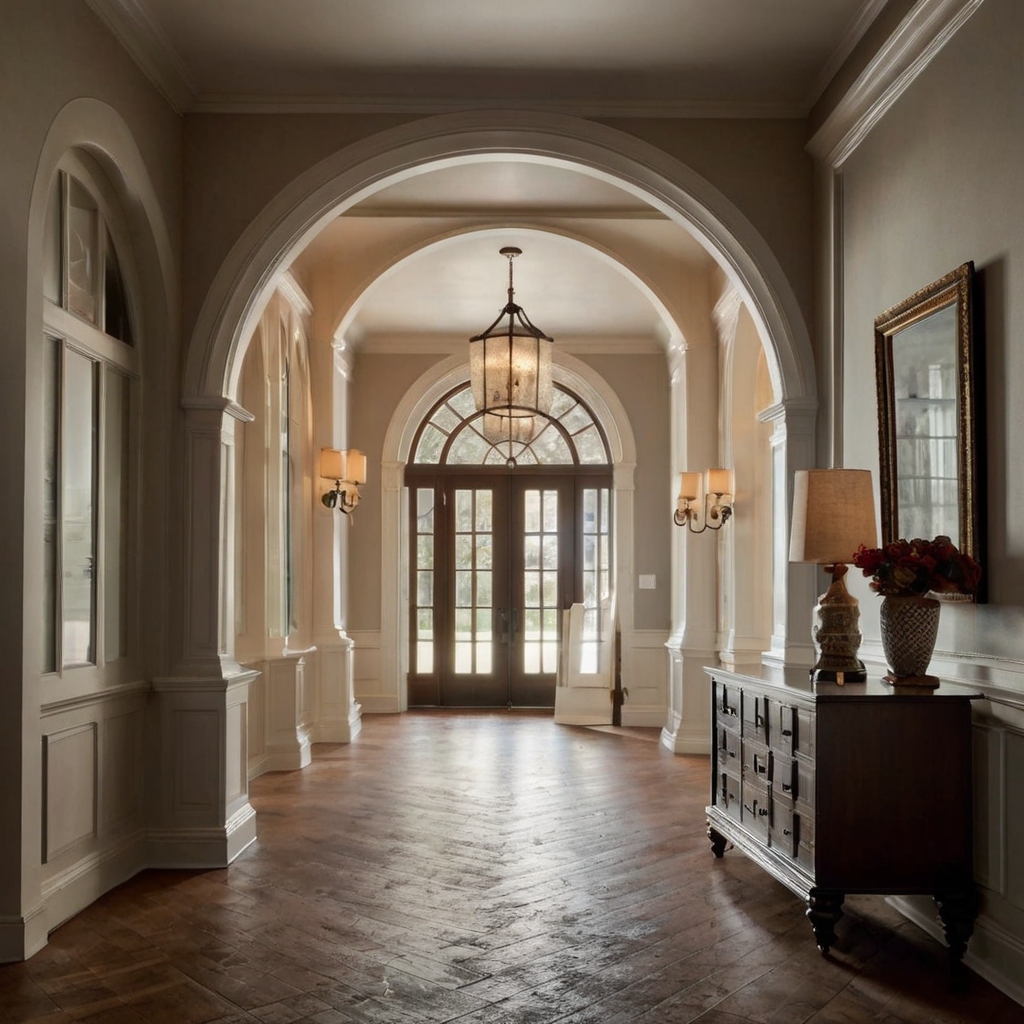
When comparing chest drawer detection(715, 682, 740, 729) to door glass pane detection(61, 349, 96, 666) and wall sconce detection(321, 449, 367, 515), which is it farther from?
wall sconce detection(321, 449, 367, 515)

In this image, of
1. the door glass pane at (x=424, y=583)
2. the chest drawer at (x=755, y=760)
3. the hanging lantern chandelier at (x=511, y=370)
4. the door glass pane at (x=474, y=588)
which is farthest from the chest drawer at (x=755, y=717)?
the door glass pane at (x=424, y=583)

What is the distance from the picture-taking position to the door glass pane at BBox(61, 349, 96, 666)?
4.35 meters

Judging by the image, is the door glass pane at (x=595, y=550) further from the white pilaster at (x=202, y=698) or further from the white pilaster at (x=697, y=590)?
the white pilaster at (x=202, y=698)

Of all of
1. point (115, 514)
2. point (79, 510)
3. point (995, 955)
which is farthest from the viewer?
point (115, 514)

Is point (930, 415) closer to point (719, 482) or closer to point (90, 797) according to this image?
point (90, 797)

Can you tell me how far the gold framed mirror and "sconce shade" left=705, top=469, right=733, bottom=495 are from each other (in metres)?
3.50

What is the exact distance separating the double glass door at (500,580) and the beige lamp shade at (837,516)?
6981 mm

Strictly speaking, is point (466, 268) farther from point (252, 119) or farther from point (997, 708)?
point (997, 708)

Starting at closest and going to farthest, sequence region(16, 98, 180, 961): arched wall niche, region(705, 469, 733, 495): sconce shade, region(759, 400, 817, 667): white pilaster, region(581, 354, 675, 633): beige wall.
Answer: region(16, 98, 180, 961): arched wall niche
region(759, 400, 817, 667): white pilaster
region(705, 469, 733, 495): sconce shade
region(581, 354, 675, 633): beige wall

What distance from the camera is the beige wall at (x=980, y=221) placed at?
349cm

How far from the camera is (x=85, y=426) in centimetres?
456

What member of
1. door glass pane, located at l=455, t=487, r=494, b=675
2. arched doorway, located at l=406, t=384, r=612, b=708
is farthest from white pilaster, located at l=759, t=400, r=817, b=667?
door glass pane, located at l=455, t=487, r=494, b=675

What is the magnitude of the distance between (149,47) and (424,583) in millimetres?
7028

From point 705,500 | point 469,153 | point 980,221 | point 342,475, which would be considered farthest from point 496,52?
point 342,475
